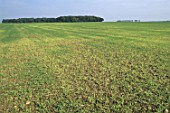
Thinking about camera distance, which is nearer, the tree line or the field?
the field

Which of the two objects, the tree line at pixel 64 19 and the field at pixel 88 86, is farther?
the tree line at pixel 64 19

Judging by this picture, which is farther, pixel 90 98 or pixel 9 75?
pixel 9 75

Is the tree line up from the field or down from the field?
up

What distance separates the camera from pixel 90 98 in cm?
684

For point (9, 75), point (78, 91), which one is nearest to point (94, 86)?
point (78, 91)

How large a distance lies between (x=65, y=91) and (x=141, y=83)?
8.64ft

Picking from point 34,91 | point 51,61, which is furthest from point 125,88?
point 51,61

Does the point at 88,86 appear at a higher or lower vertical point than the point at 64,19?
lower

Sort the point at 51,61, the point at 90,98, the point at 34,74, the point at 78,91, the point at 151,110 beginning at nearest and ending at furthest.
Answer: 1. the point at 151,110
2. the point at 90,98
3. the point at 78,91
4. the point at 34,74
5. the point at 51,61

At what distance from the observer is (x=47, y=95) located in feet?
23.9

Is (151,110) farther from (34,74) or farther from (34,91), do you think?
(34,74)

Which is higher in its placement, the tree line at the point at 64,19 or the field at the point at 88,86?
the tree line at the point at 64,19

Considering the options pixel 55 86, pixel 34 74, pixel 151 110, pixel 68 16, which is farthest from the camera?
pixel 68 16

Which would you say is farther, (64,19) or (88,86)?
(64,19)
